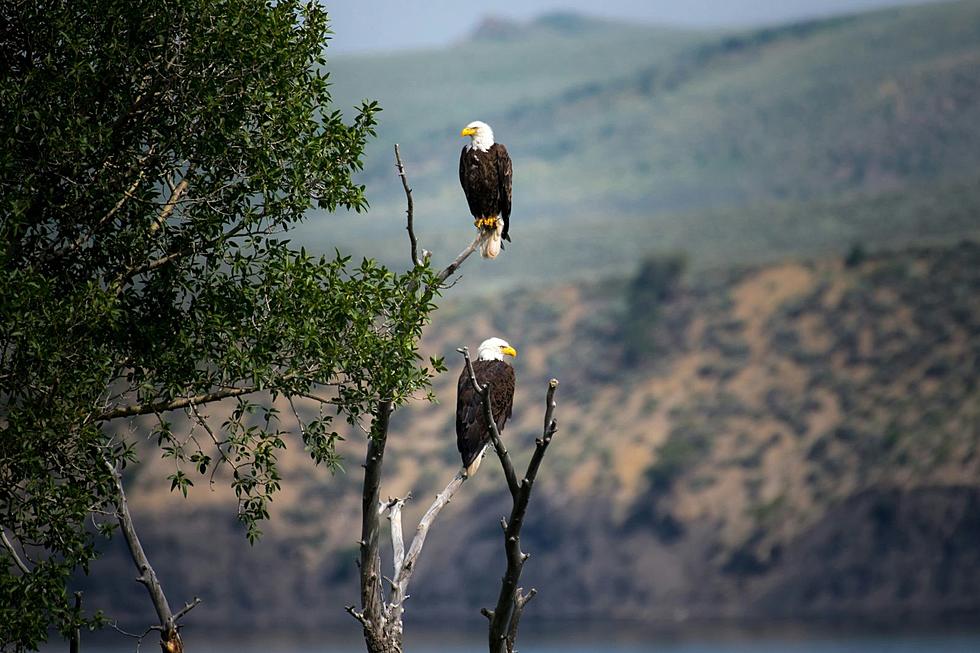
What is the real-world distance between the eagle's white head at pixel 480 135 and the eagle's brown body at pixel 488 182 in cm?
7

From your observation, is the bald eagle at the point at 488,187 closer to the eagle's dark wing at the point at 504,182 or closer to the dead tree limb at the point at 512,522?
the eagle's dark wing at the point at 504,182

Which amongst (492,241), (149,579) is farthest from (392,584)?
(492,241)

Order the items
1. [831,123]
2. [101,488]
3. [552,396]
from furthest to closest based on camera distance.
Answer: [831,123]
[101,488]
[552,396]

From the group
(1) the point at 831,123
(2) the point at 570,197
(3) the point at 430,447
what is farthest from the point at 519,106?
(3) the point at 430,447

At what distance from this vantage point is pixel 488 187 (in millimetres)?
14781

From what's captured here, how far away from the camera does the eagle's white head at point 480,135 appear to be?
50.0ft

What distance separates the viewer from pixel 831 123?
494 feet

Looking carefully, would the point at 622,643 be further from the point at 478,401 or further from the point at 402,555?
the point at 402,555

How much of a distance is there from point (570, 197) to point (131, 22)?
484 ft

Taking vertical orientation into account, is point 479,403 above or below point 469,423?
above

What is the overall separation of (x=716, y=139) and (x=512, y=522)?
150110mm

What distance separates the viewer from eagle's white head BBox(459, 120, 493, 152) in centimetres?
1523

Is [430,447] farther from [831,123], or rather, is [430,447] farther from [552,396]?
[831,123]

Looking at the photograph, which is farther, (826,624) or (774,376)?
(774,376)
